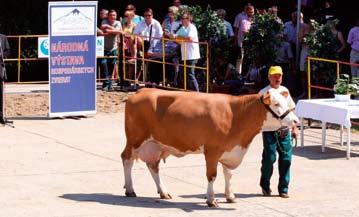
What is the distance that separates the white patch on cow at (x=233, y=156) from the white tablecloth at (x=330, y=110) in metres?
3.57

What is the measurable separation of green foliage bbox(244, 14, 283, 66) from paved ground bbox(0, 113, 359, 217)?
5255 millimetres

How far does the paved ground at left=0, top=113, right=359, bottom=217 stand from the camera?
10.9 m

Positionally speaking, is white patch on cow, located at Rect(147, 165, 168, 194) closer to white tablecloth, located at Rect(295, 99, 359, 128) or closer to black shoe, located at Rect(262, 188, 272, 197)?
black shoe, located at Rect(262, 188, 272, 197)

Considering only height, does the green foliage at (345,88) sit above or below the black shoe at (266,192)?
above

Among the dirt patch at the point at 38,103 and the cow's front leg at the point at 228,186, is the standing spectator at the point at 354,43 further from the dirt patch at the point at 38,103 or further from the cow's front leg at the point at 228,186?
the cow's front leg at the point at 228,186

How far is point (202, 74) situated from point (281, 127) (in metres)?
11.3

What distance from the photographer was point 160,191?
1143cm

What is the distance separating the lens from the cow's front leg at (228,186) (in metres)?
11.2

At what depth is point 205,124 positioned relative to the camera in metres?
11.0

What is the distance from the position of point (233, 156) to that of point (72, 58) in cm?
823

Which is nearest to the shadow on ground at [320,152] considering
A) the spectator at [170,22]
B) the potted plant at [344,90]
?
the potted plant at [344,90]

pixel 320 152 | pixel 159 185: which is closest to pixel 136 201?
pixel 159 185

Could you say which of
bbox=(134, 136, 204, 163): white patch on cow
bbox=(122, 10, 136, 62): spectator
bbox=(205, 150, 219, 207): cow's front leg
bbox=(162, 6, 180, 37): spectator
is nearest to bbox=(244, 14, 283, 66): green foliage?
bbox=(162, 6, 180, 37): spectator

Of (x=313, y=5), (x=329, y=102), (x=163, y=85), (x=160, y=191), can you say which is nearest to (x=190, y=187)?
(x=160, y=191)
